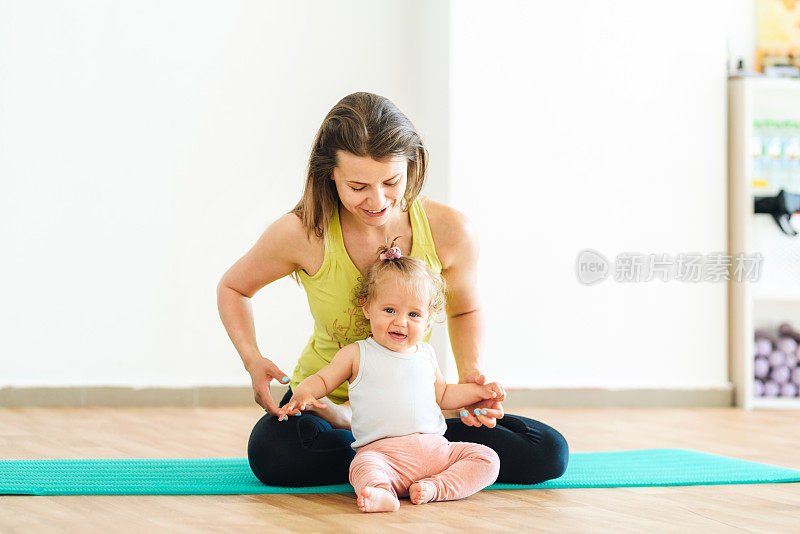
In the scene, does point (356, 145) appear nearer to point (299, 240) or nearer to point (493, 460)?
point (299, 240)

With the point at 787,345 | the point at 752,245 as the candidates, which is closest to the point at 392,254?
the point at 752,245

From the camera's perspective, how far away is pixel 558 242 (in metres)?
3.32

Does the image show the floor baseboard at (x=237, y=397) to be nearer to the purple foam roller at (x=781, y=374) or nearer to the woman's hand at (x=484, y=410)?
the purple foam roller at (x=781, y=374)

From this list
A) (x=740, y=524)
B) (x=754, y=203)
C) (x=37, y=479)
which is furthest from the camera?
(x=754, y=203)

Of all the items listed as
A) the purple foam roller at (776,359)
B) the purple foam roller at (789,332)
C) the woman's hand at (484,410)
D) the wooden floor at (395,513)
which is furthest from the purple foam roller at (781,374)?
the woman's hand at (484,410)

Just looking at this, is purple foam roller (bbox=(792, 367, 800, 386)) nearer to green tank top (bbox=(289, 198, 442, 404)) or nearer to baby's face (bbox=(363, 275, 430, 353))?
green tank top (bbox=(289, 198, 442, 404))

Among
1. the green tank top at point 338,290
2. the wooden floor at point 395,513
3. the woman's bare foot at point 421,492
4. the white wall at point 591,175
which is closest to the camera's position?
the wooden floor at point 395,513

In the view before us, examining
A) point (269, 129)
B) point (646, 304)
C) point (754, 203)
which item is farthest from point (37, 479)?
point (754, 203)

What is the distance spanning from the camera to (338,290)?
177 cm

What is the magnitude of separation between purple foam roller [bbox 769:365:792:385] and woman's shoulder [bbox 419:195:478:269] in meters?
2.01

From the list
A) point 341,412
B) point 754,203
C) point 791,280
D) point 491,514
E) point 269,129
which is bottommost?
point 491,514

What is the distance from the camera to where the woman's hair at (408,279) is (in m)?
1.65

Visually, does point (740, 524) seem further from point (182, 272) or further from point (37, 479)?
point (182, 272)

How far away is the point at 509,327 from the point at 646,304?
0.50 m
